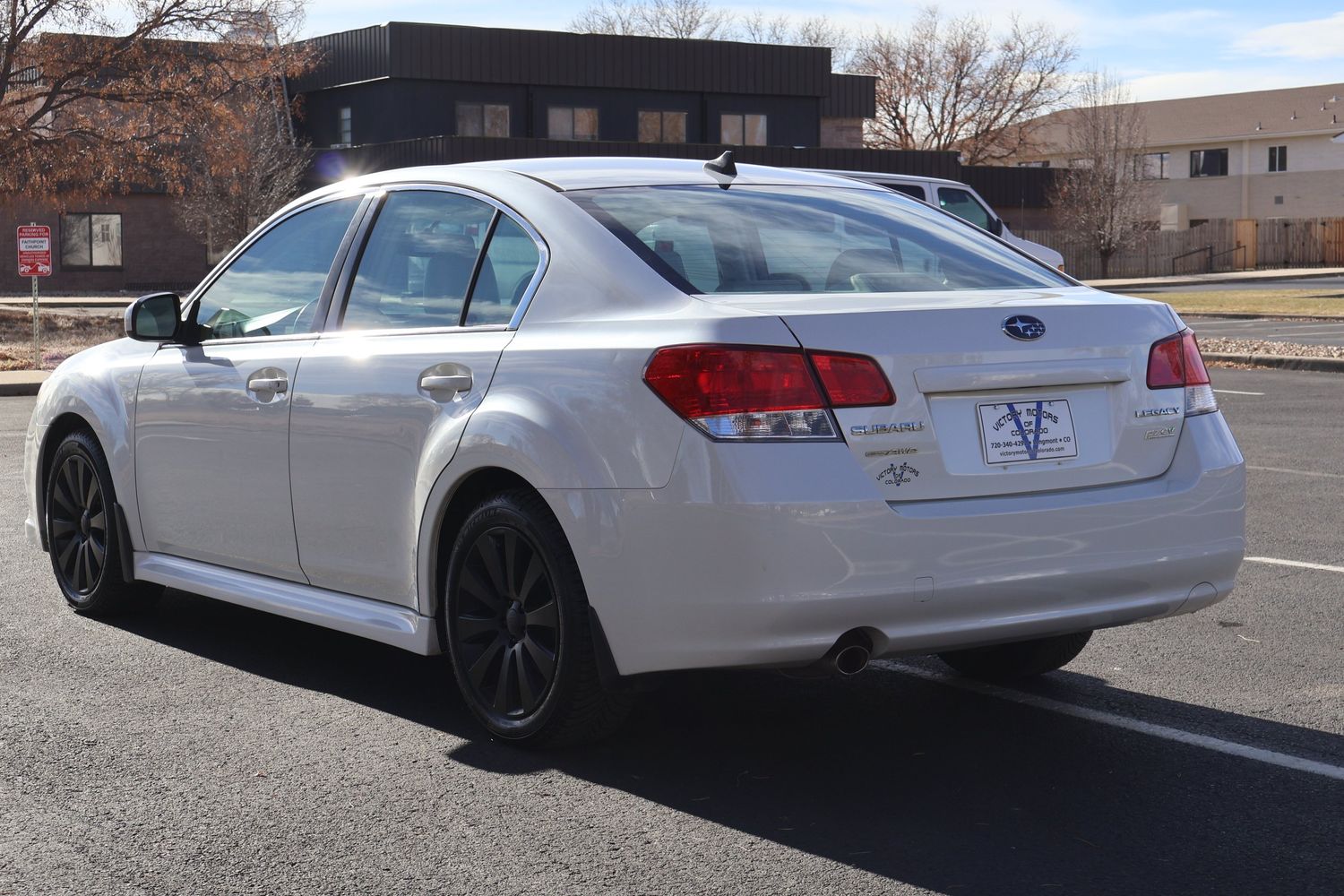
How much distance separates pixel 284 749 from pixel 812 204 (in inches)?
90.9

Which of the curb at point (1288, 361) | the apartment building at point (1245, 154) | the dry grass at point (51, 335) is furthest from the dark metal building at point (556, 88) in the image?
the curb at point (1288, 361)

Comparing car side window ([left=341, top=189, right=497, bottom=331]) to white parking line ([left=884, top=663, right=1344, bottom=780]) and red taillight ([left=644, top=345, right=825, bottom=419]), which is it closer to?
red taillight ([left=644, top=345, right=825, bottom=419])

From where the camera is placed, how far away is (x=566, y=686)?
15.3 ft

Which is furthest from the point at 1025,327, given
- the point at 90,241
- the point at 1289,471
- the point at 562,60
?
the point at 90,241

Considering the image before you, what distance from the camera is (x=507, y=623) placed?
16.0ft

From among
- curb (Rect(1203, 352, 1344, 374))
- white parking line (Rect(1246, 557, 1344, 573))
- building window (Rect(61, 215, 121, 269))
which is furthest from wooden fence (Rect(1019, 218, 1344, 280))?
white parking line (Rect(1246, 557, 1344, 573))

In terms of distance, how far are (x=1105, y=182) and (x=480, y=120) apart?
2281 centimetres

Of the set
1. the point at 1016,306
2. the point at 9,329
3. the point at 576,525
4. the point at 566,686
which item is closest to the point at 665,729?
the point at 566,686

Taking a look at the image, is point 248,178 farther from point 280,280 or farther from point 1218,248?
point 280,280

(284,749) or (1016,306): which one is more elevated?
(1016,306)

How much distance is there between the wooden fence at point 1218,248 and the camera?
6141 centimetres

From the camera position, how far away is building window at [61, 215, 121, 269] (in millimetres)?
53281

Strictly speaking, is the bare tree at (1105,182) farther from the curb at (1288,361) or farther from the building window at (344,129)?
the curb at (1288,361)

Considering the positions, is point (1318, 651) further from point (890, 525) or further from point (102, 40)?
point (102, 40)
